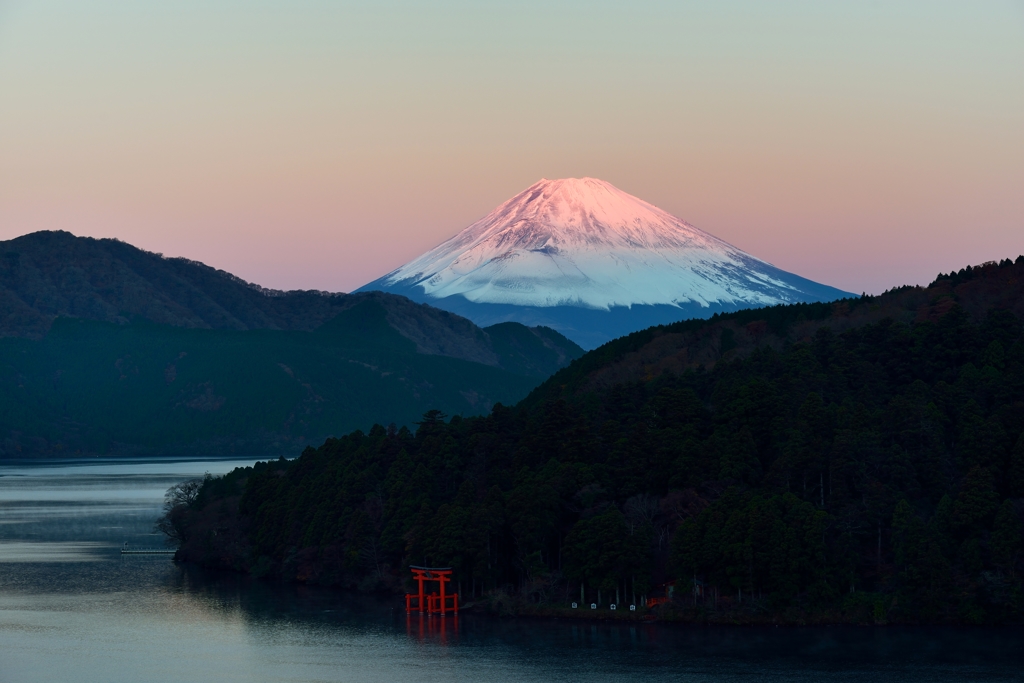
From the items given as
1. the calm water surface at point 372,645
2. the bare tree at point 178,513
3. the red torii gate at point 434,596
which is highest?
the bare tree at point 178,513

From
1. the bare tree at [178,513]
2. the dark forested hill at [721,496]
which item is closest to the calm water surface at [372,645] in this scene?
the dark forested hill at [721,496]

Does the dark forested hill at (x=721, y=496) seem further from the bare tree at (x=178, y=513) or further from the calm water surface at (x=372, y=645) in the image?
the calm water surface at (x=372, y=645)

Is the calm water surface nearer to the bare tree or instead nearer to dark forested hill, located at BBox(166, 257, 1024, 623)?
dark forested hill, located at BBox(166, 257, 1024, 623)

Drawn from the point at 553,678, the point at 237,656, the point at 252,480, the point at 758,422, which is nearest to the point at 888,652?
the point at 553,678

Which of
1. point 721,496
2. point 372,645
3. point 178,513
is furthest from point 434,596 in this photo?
point 178,513

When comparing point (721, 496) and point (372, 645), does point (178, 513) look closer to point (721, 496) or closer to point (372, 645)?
point (372, 645)
